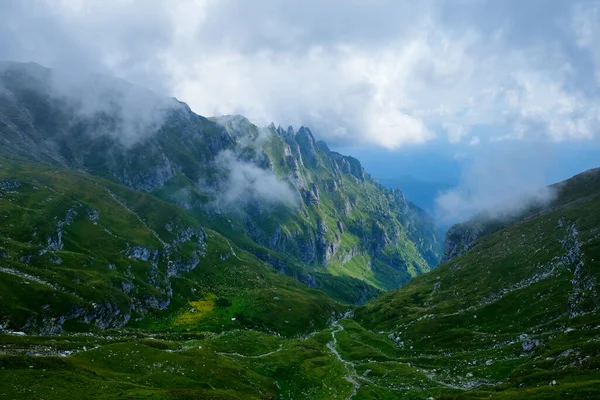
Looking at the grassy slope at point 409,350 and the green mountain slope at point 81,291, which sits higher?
the green mountain slope at point 81,291

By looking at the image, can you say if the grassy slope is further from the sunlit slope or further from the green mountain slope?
the green mountain slope

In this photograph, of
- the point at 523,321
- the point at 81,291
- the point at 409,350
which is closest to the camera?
the point at 523,321

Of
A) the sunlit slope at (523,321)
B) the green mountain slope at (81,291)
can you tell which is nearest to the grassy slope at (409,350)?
the sunlit slope at (523,321)

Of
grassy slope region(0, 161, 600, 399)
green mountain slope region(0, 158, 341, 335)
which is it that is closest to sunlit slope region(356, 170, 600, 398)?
grassy slope region(0, 161, 600, 399)

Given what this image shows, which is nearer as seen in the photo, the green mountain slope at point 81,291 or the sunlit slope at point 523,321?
the sunlit slope at point 523,321

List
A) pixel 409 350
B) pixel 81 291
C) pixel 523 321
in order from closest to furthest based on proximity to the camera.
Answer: pixel 523 321, pixel 409 350, pixel 81 291

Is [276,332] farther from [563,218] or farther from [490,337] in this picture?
[563,218]

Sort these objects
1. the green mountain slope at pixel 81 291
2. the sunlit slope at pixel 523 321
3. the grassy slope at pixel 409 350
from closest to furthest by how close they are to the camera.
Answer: the grassy slope at pixel 409 350
the sunlit slope at pixel 523 321
the green mountain slope at pixel 81 291

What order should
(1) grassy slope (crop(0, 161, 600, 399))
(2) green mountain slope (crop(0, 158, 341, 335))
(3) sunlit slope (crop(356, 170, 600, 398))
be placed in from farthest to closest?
(2) green mountain slope (crop(0, 158, 341, 335)) → (3) sunlit slope (crop(356, 170, 600, 398)) → (1) grassy slope (crop(0, 161, 600, 399))

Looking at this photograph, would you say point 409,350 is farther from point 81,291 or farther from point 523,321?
point 81,291

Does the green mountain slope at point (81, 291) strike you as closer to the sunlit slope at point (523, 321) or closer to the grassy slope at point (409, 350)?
the grassy slope at point (409, 350)

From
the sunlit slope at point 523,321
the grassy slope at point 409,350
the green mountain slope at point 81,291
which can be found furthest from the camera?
the green mountain slope at point 81,291

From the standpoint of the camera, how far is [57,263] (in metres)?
152

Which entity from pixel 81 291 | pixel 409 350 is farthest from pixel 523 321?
pixel 81 291
